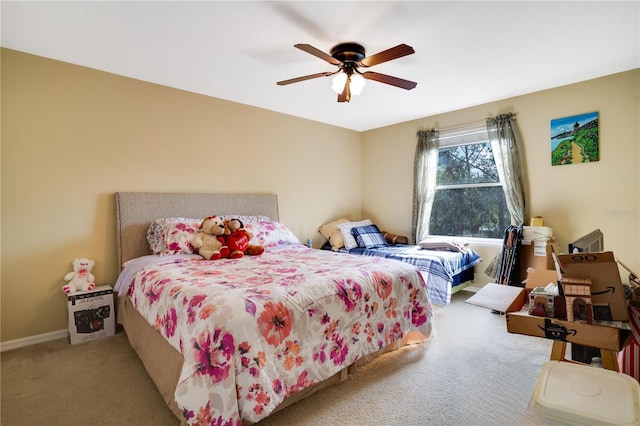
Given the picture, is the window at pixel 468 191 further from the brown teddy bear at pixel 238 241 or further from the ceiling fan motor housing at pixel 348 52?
the brown teddy bear at pixel 238 241

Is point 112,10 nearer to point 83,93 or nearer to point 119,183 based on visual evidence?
point 83,93

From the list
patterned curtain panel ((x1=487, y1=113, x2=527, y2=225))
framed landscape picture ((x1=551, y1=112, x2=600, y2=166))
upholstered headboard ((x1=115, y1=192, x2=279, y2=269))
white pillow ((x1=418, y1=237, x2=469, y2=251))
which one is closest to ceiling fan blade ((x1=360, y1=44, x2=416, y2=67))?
upholstered headboard ((x1=115, y1=192, x2=279, y2=269))

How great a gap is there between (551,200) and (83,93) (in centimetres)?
478

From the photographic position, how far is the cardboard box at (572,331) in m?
1.20

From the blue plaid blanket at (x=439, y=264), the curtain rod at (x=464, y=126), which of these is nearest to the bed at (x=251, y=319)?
the blue plaid blanket at (x=439, y=264)

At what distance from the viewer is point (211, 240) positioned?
2.84m

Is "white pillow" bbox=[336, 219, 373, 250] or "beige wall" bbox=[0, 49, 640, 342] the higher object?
"beige wall" bbox=[0, 49, 640, 342]

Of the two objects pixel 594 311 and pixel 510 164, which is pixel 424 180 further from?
pixel 594 311

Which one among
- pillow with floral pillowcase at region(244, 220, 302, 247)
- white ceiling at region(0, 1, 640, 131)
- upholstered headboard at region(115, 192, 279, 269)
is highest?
white ceiling at region(0, 1, 640, 131)

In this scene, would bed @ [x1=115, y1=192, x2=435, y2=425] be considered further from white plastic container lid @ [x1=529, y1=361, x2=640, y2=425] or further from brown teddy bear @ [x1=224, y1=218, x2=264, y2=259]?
white plastic container lid @ [x1=529, y1=361, x2=640, y2=425]

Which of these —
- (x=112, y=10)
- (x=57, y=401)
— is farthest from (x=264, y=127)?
(x=57, y=401)

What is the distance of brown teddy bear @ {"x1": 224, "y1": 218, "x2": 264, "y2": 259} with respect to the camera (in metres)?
2.88

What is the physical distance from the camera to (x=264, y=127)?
13.3 feet

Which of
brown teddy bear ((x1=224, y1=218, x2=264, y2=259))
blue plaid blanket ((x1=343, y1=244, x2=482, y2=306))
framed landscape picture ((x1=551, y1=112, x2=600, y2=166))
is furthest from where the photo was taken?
blue plaid blanket ((x1=343, y1=244, x2=482, y2=306))
